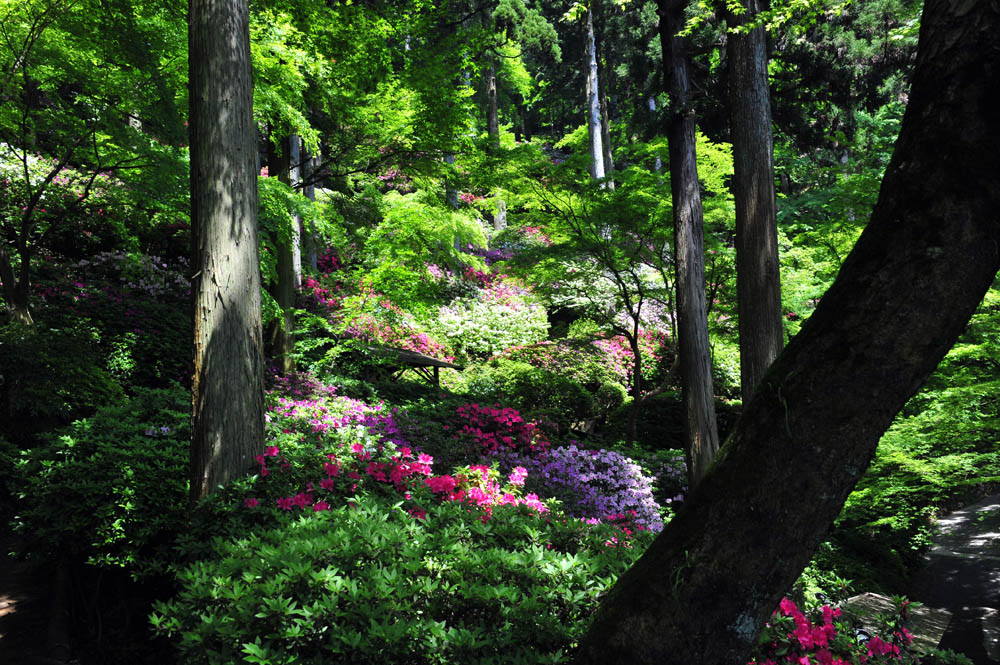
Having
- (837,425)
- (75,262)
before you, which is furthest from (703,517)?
(75,262)

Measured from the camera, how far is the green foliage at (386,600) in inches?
75.4

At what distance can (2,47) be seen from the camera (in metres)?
5.44

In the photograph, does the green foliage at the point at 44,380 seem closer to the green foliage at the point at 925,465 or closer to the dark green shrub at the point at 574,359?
the dark green shrub at the point at 574,359

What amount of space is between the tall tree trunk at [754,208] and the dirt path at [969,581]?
9.03 feet

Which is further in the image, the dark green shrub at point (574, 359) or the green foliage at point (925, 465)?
the dark green shrub at point (574, 359)

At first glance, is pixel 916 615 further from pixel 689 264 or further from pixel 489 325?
pixel 489 325

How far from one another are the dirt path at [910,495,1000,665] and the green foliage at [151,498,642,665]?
420cm

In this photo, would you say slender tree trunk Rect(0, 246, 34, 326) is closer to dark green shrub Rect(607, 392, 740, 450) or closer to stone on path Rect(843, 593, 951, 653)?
stone on path Rect(843, 593, 951, 653)

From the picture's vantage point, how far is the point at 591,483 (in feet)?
21.0

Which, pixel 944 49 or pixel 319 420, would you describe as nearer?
pixel 944 49

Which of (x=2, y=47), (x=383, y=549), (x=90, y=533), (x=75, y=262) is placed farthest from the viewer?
(x=75, y=262)

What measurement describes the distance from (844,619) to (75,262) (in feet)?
37.4

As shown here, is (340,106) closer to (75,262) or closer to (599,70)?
(75,262)

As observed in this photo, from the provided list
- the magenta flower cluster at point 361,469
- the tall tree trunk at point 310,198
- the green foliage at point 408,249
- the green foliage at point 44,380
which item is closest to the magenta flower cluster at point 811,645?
the magenta flower cluster at point 361,469
